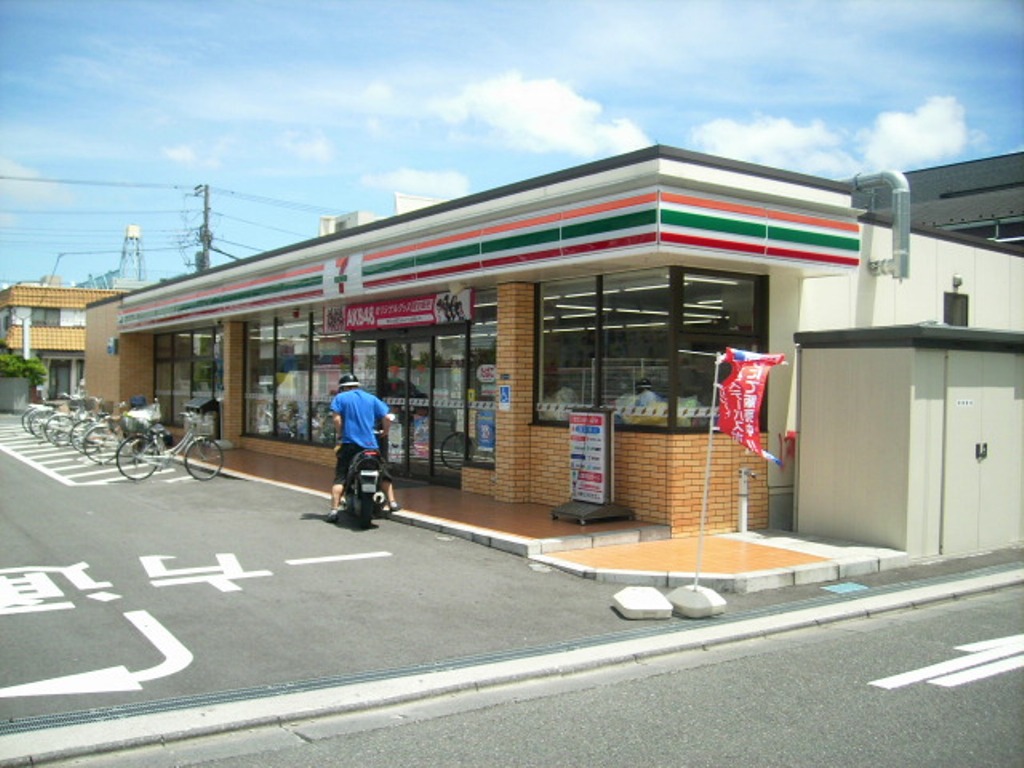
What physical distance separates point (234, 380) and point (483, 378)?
9.39 m

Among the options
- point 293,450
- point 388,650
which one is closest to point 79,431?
point 293,450

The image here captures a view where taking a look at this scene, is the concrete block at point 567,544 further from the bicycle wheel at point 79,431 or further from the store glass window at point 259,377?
the bicycle wheel at point 79,431

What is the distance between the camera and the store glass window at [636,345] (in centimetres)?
1069

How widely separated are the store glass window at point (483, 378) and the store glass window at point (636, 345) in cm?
218

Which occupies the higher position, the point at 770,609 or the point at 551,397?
the point at 551,397

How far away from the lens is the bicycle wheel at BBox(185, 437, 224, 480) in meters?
15.7

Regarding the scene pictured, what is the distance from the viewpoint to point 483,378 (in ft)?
43.9

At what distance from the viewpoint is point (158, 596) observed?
25.4ft

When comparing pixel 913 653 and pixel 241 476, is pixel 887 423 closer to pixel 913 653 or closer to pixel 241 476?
pixel 913 653

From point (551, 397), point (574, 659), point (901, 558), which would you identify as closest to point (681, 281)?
point (551, 397)

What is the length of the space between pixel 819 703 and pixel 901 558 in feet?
16.0

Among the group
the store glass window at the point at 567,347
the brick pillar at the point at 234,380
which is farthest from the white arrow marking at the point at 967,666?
the brick pillar at the point at 234,380

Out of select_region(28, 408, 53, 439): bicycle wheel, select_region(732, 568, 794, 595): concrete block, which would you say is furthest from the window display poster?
select_region(28, 408, 53, 439): bicycle wheel

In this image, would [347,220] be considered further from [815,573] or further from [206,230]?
[206,230]
